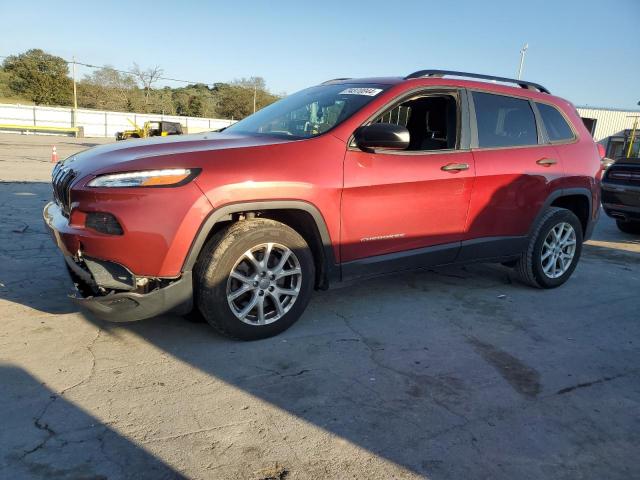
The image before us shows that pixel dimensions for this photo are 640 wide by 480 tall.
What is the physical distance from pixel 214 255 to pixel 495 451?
6.27 feet

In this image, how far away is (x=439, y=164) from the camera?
3867mm

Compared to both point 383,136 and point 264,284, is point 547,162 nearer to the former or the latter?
point 383,136

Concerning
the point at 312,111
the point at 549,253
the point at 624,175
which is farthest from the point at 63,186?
the point at 624,175

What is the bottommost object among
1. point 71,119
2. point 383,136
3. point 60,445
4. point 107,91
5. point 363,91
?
point 60,445

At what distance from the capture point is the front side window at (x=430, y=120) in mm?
4082

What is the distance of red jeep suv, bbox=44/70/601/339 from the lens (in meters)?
2.88

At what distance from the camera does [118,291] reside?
2947 millimetres

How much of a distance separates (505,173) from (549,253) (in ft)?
3.87

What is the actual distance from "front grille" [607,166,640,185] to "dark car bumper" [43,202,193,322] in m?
7.59

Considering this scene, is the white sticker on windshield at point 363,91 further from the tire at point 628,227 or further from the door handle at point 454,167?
the tire at point 628,227

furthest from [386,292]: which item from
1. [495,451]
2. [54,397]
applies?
[54,397]

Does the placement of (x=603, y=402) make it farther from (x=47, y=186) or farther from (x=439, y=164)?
(x=47, y=186)

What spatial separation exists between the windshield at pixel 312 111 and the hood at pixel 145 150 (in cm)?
35

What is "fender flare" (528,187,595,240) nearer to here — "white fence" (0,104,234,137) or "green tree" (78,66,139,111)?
"white fence" (0,104,234,137)
